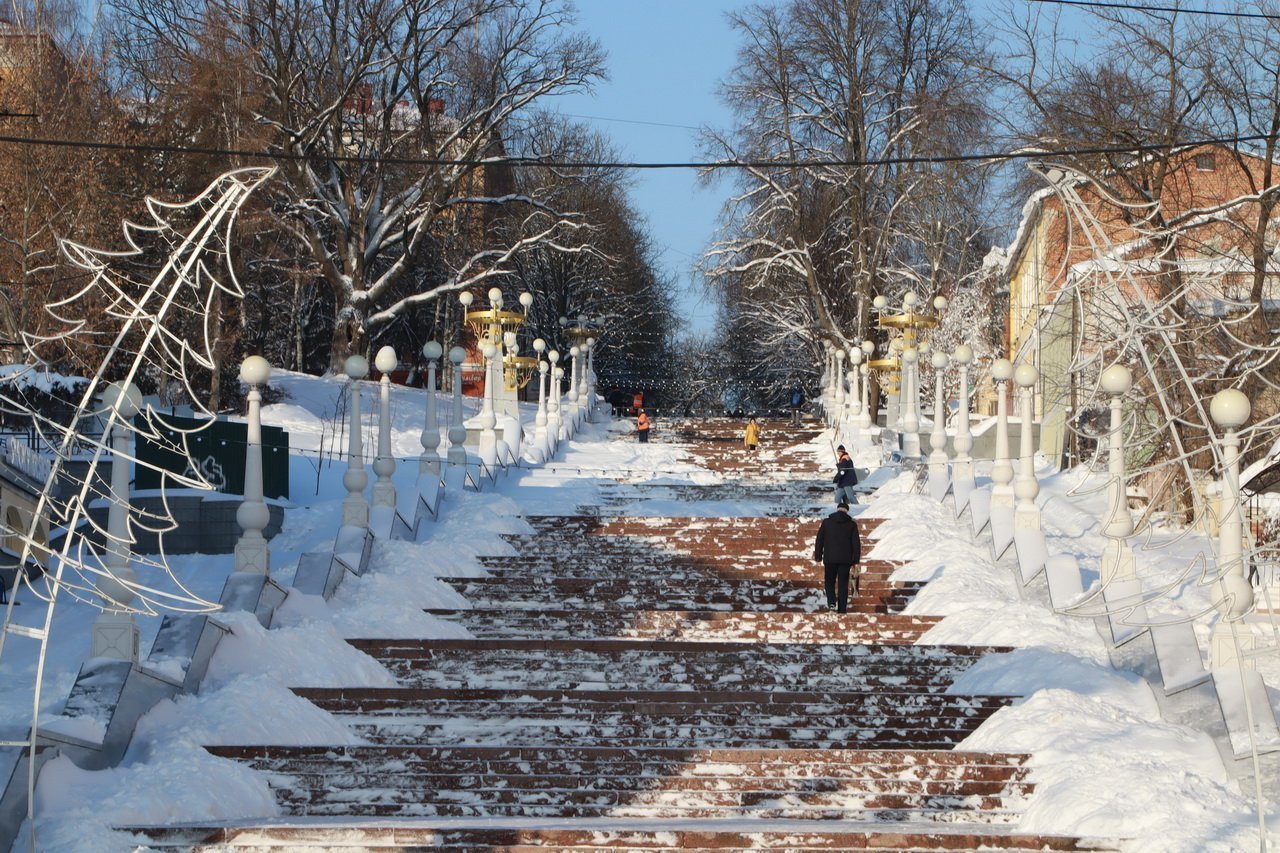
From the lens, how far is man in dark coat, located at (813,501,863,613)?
17719 mm

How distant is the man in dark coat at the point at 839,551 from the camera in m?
17.7

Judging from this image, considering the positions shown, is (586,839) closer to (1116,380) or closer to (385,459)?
(1116,380)

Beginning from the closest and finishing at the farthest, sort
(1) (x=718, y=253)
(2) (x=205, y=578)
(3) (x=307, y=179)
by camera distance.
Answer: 1. (2) (x=205, y=578)
2. (3) (x=307, y=179)
3. (1) (x=718, y=253)

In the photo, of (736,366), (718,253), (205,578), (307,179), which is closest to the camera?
(205,578)

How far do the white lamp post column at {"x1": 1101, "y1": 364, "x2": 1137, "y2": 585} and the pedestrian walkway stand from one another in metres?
1.70

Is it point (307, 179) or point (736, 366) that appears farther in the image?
point (736, 366)

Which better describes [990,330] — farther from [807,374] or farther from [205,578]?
[205,578]

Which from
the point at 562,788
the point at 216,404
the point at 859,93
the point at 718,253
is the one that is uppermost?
the point at 859,93

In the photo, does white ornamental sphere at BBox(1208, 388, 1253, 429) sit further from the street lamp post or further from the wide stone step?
the street lamp post

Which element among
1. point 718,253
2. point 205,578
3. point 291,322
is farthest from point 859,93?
point 205,578

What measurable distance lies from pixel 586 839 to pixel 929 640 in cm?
660

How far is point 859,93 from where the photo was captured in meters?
46.0

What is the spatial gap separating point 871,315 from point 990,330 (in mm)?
12350

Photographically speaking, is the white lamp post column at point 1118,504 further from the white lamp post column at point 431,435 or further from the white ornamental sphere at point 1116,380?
the white lamp post column at point 431,435
